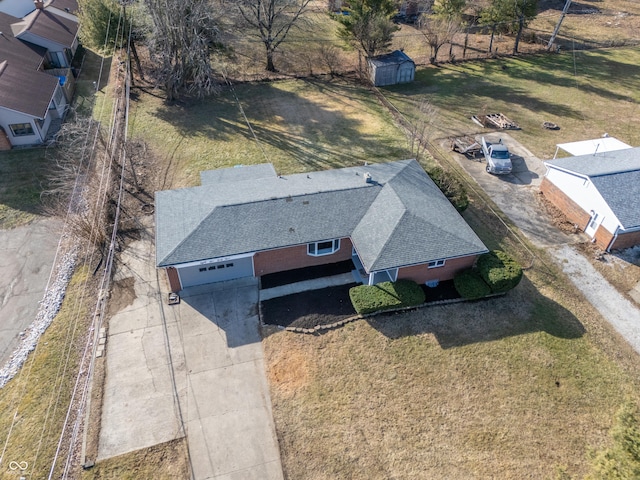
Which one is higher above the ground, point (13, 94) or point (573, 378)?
point (13, 94)

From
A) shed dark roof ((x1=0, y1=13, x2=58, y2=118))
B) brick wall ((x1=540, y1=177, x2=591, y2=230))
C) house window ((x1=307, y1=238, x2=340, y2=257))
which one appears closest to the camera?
house window ((x1=307, y1=238, x2=340, y2=257))

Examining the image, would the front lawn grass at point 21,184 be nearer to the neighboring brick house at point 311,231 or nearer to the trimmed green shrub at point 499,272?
the neighboring brick house at point 311,231

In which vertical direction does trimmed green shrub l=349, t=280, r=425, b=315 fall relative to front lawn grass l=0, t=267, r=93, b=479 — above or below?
above

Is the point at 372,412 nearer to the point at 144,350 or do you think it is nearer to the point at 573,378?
the point at 573,378

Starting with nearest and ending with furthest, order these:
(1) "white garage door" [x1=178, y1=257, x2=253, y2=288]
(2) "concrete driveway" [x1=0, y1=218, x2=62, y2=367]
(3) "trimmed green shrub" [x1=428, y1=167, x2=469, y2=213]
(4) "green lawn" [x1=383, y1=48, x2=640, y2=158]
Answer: (2) "concrete driveway" [x1=0, y1=218, x2=62, y2=367]
(1) "white garage door" [x1=178, y1=257, x2=253, y2=288]
(3) "trimmed green shrub" [x1=428, y1=167, x2=469, y2=213]
(4) "green lawn" [x1=383, y1=48, x2=640, y2=158]

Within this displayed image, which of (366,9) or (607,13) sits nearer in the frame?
(366,9)

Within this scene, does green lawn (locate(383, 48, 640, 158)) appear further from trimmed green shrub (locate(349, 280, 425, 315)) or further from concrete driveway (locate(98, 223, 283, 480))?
concrete driveway (locate(98, 223, 283, 480))

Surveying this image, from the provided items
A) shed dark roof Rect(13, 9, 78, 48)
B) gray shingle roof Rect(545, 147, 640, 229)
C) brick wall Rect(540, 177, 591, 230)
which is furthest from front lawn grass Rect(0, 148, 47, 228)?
gray shingle roof Rect(545, 147, 640, 229)

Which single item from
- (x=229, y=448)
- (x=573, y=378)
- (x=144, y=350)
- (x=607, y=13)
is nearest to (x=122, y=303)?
(x=144, y=350)
